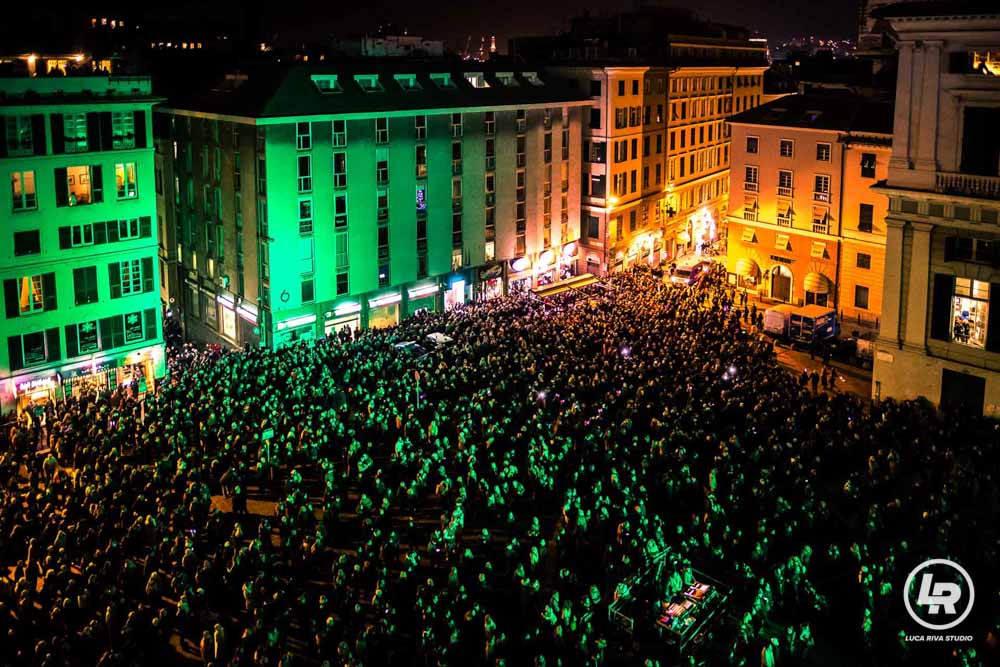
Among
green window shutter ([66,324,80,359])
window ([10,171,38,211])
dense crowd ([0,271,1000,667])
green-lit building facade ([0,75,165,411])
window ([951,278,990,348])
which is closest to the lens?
dense crowd ([0,271,1000,667])

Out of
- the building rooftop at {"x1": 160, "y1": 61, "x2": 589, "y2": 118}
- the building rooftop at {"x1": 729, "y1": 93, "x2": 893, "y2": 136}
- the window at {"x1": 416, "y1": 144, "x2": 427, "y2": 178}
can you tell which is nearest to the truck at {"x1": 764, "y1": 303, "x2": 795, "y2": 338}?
the building rooftop at {"x1": 729, "y1": 93, "x2": 893, "y2": 136}

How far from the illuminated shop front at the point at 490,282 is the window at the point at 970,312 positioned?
29170mm

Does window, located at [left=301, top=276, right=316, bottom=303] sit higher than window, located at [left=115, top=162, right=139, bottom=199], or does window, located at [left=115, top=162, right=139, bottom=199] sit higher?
window, located at [left=115, top=162, right=139, bottom=199]

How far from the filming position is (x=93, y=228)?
4241 centimetres

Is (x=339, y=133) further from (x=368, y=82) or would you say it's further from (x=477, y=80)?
(x=477, y=80)

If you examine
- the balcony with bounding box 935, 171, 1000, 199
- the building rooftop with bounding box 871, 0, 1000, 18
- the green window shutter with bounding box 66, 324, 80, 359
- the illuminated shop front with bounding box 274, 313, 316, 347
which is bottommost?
the illuminated shop front with bounding box 274, 313, 316, 347

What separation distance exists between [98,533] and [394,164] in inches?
1240

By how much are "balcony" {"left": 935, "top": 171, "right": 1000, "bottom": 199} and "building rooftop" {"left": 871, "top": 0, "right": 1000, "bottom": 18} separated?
20.2 ft

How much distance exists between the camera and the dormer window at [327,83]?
49.2 meters

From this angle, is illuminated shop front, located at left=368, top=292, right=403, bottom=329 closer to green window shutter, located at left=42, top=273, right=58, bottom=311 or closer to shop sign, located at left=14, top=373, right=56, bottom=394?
green window shutter, located at left=42, top=273, right=58, bottom=311

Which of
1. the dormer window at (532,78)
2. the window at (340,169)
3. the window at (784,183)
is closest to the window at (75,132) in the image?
the window at (340,169)

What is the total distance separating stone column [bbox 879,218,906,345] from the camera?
124ft

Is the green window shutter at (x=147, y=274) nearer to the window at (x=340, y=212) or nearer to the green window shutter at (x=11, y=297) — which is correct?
the green window shutter at (x=11, y=297)

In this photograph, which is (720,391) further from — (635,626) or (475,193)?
(475,193)
